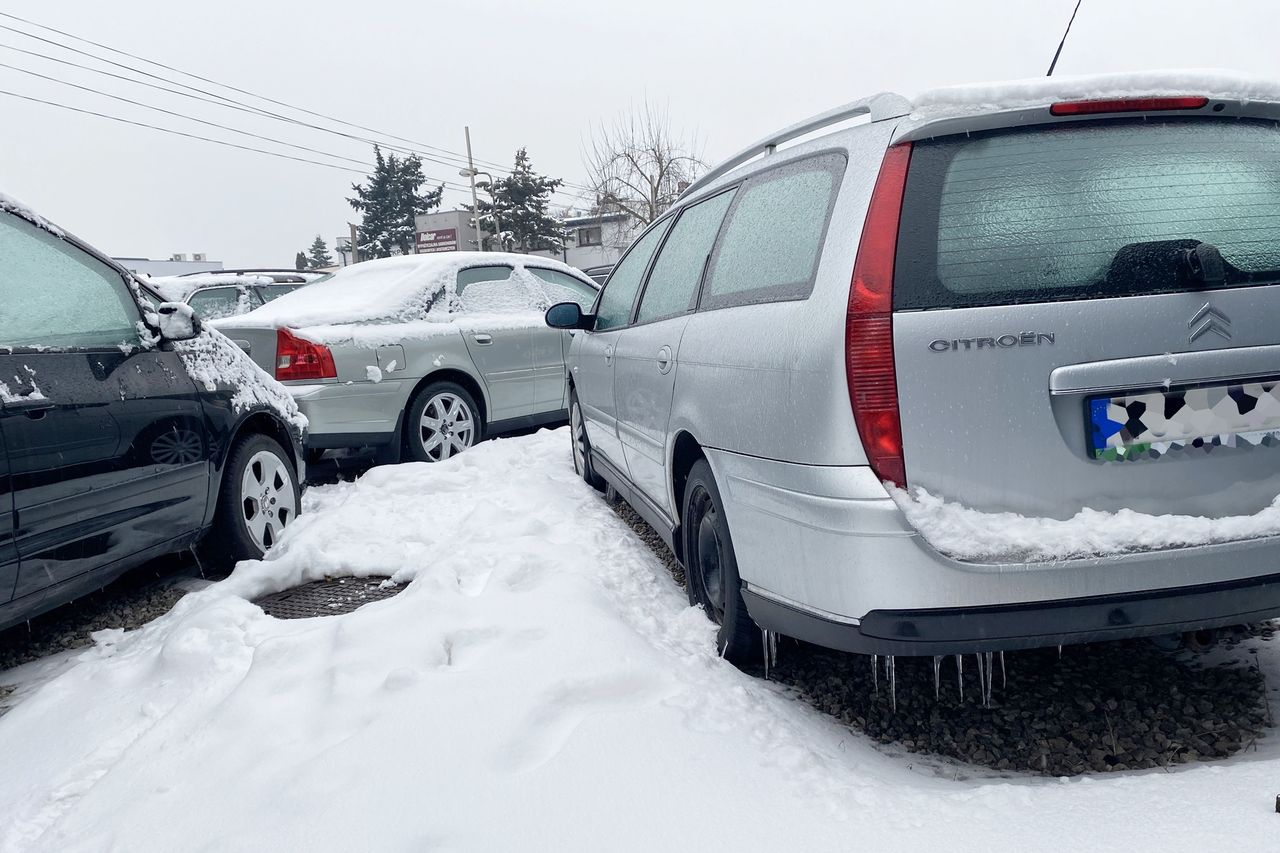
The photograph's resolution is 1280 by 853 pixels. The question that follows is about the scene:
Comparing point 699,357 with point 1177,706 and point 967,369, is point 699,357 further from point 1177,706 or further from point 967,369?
point 1177,706

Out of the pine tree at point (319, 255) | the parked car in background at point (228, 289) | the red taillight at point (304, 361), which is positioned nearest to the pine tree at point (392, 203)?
the pine tree at point (319, 255)

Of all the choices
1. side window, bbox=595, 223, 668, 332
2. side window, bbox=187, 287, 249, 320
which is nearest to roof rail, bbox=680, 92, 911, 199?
side window, bbox=595, 223, 668, 332

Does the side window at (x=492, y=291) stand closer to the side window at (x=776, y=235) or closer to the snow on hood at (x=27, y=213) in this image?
the snow on hood at (x=27, y=213)

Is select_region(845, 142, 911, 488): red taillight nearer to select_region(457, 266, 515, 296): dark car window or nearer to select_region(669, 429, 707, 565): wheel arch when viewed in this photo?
select_region(669, 429, 707, 565): wheel arch

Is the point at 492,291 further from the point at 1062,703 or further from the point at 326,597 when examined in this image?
the point at 1062,703

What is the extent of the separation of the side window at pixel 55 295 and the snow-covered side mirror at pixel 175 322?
0.11m

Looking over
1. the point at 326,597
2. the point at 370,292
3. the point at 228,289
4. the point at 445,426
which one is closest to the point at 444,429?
the point at 445,426

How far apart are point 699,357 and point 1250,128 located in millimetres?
1648

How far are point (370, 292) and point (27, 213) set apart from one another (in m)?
3.25

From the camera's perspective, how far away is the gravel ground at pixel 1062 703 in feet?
7.75

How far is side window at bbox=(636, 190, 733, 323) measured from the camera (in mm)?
3418

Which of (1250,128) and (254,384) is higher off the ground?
(1250,128)

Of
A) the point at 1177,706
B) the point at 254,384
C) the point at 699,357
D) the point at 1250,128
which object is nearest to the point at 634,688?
the point at 699,357

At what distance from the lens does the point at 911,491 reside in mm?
2098
